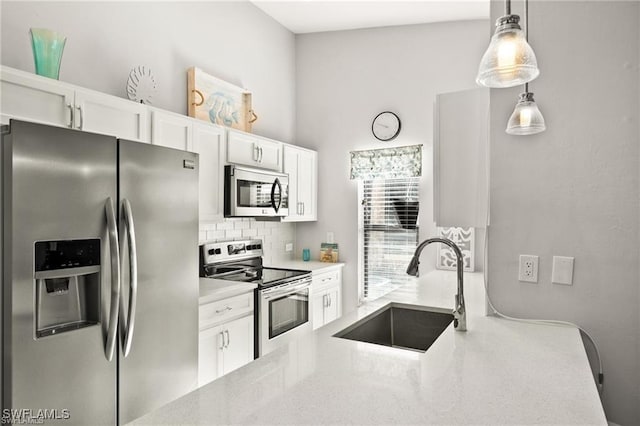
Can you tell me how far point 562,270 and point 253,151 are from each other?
2439 mm

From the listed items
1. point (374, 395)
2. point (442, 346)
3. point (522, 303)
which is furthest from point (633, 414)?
point (374, 395)

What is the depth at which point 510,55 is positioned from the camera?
121 centimetres

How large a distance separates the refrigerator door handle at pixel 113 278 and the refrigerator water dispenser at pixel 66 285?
5 centimetres

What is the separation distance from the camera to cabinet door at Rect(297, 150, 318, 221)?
4145 mm

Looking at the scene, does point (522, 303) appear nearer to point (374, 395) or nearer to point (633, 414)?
point (633, 414)

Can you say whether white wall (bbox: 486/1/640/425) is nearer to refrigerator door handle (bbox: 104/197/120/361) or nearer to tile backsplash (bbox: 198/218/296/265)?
refrigerator door handle (bbox: 104/197/120/361)

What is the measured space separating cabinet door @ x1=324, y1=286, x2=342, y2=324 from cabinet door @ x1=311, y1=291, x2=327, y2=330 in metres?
0.07

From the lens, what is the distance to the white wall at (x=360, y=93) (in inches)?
152

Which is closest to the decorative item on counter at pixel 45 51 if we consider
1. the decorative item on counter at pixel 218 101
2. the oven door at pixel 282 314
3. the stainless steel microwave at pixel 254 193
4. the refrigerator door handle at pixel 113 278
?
the refrigerator door handle at pixel 113 278

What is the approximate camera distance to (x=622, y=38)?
1.68 m

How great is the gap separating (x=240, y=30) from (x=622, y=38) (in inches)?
119

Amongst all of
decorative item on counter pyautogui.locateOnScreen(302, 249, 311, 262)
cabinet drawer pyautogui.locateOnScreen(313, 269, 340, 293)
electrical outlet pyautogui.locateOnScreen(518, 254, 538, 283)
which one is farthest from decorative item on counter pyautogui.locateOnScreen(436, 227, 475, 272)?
electrical outlet pyautogui.locateOnScreen(518, 254, 538, 283)

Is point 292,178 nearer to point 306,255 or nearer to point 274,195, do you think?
point 274,195

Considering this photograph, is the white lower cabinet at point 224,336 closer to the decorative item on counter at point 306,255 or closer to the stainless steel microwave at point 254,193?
the stainless steel microwave at point 254,193
